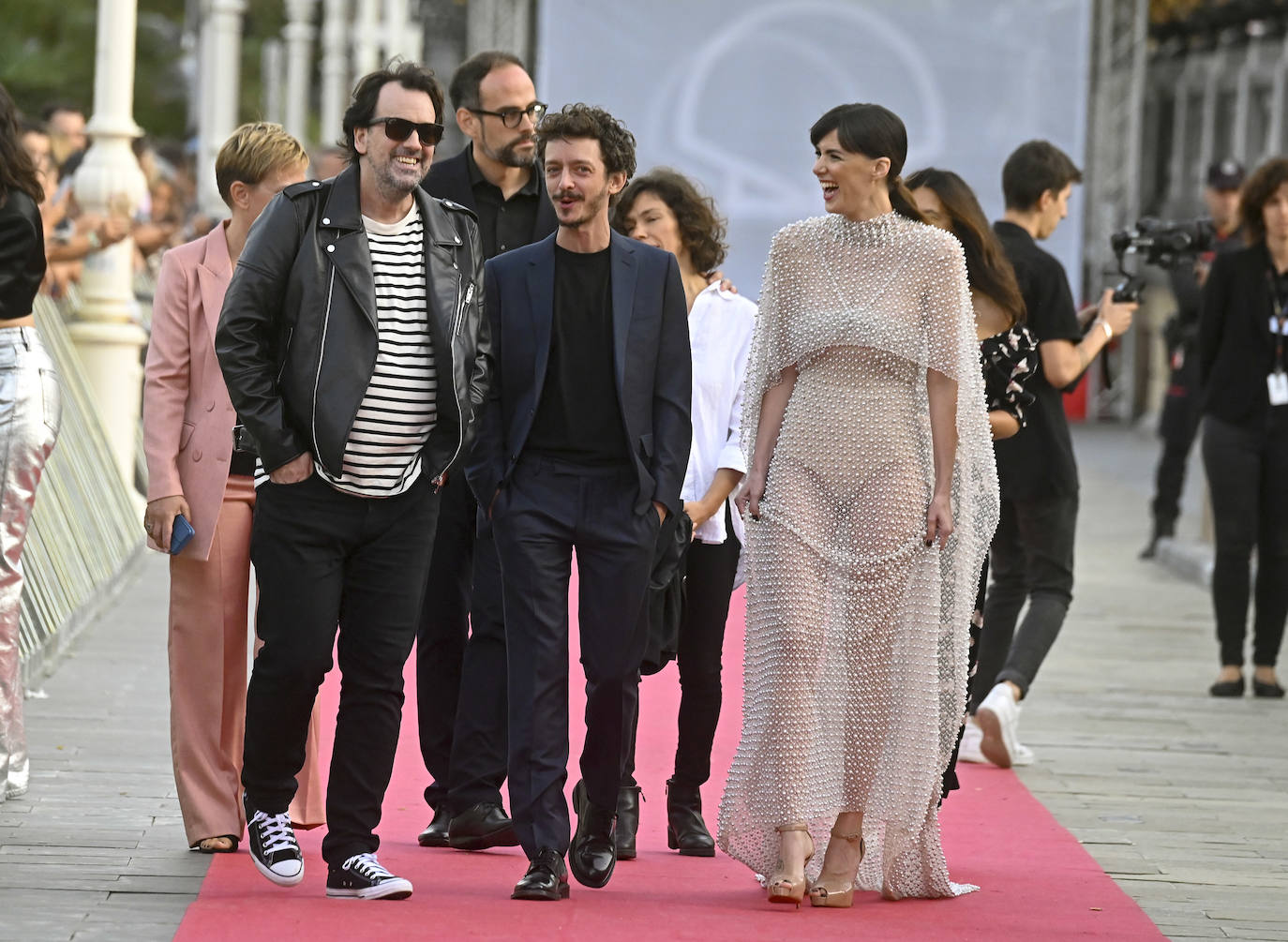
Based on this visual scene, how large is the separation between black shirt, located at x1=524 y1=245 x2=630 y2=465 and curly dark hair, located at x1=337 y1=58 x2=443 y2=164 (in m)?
0.54

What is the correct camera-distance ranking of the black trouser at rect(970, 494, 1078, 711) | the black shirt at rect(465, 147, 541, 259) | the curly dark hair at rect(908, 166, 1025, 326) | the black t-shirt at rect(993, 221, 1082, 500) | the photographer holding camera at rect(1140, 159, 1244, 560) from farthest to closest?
the photographer holding camera at rect(1140, 159, 1244, 560)
the black trouser at rect(970, 494, 1078, 711)
the black t-shirt at rect(993, 221, 1082, 500)
the curly dark hair at rect(908, 166, 1025, 326)
the black shirt at rect(465, 147, 541, 259)

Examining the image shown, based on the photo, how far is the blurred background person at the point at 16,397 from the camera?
6438 mm

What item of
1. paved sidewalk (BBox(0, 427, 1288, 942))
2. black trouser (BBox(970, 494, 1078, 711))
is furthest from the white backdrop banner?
black trouser (BBox(970, 494, 1078, 711))

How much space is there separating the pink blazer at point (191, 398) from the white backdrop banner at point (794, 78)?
2136 centimetres

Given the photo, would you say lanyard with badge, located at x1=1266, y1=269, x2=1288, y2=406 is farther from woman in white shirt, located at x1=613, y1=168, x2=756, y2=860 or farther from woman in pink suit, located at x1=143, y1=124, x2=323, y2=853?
woman in pink suit, located at x1=143, y1=124, x2=323, y2=853

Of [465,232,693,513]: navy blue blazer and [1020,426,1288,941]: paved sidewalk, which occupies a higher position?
[465,232,693,513]: navy blue blazer

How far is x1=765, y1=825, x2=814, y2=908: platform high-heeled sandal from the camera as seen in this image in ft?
18.9

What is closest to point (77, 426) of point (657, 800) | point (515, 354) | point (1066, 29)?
point (657, 800)

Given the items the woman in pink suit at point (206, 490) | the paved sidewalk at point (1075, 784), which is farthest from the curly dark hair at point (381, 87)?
the paved sidewalk at point (1075, 784)

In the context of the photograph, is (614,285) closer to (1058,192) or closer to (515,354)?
(515,354)

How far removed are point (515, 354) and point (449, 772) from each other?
4.32 ft

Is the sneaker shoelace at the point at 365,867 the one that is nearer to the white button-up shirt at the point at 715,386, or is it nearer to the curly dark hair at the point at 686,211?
Answer: the white button-up shirt at the point at 715,386

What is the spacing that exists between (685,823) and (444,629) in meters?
0.88

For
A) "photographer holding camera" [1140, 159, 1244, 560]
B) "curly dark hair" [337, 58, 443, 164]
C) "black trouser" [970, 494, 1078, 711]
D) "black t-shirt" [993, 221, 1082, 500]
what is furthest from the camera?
"photographer holding camera" [1140, 159, 1244, 560]
